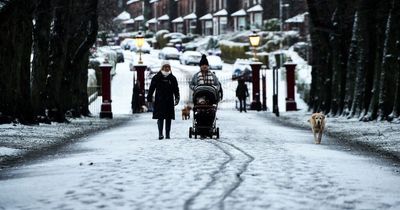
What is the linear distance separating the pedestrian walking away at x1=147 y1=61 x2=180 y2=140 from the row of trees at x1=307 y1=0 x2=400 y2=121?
30.0 ft

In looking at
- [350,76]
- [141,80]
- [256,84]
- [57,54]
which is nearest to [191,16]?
[141,80]

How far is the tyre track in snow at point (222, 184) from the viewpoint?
8.16m

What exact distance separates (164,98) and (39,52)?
33.7ft

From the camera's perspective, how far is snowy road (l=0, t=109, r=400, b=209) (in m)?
8.46

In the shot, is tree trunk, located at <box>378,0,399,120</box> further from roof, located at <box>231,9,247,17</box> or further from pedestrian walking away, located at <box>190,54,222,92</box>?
roof, located at <box>231,9,247,17</box>

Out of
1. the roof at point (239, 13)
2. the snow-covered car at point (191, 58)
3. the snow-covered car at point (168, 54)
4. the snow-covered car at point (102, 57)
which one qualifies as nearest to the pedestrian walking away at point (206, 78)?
the snow-covered car at point (102, 57)

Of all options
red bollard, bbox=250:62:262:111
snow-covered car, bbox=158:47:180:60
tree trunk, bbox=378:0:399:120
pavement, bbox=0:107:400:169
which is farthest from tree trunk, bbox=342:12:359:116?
snow-covered car, bbox=158:47:180:60

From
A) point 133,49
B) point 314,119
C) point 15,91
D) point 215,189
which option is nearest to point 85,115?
point 15,91

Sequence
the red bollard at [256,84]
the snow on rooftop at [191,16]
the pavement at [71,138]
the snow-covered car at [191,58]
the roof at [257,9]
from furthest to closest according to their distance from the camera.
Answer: the snow on rooftop at [191,16] → the roof at [257,9] → the snow-covered car at [191,58] → the red bollard at [256,84] → the pavement at [71,138]

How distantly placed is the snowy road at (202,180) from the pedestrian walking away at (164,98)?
Answer: 3007mm

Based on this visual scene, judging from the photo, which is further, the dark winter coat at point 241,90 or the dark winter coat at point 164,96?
the dark winter coat at point 241,90

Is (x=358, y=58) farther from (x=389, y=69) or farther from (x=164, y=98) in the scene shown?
(x=164, y=98)

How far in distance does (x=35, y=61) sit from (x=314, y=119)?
1175 centimetres

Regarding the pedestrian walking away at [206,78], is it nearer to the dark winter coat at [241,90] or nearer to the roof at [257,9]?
the dark winter coat at [241,90]
